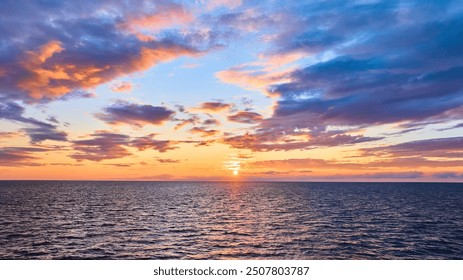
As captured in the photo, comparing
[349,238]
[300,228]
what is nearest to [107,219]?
[300,228]
